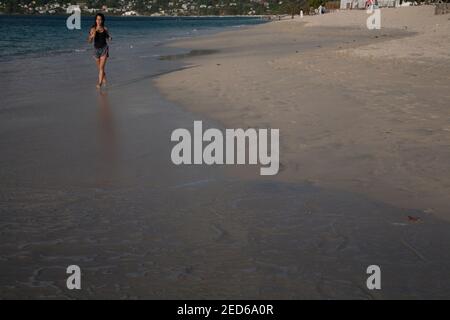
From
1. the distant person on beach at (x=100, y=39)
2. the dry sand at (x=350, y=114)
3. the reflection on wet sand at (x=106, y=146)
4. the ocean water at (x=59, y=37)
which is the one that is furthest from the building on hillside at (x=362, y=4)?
the reflection on wet sand at (x=106, y=146)

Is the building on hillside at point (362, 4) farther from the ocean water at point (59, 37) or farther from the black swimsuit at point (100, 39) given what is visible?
the black swimsuit at point (100, 39)

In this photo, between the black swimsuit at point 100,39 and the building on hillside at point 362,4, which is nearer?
the black swimsuit at point 100,39

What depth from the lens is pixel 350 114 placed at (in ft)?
26.4

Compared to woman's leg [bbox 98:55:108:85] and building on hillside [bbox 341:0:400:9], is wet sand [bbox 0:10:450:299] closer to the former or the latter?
woman's leg [bbox 98:55:108:85]

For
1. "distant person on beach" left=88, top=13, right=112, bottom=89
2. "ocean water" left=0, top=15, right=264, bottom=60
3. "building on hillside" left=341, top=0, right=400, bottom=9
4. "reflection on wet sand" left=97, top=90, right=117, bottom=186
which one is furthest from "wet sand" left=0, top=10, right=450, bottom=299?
"building on hillside" left=341, top=0, right=400, bottom=9

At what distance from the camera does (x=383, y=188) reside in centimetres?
502

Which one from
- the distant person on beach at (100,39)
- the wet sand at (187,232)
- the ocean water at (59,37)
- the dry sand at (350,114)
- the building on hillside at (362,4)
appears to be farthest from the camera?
the building on hillside at (362,4)

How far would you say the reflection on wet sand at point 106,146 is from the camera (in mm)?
5500

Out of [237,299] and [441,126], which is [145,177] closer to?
[237,299]

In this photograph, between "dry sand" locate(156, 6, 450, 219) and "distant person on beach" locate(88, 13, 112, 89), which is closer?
"dry sand" locate(156, 6, 450, 219)

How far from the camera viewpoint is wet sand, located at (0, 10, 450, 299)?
10.8 ft

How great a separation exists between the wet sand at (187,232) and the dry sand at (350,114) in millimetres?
429

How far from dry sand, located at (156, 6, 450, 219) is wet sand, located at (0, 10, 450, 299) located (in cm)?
43

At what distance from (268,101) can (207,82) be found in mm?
3309
